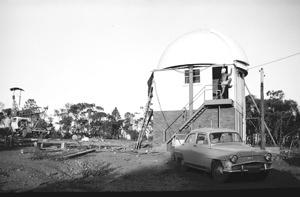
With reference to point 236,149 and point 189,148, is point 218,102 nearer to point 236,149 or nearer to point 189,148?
point 189,148

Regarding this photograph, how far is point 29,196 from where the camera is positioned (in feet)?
22.0

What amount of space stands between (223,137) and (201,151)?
112 centimetres

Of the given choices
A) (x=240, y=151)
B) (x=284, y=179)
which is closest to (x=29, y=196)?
(x=240, y=151)

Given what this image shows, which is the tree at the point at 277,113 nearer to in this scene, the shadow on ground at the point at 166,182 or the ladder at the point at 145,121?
the ladder at the point at 145,121

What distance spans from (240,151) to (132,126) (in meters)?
67.1

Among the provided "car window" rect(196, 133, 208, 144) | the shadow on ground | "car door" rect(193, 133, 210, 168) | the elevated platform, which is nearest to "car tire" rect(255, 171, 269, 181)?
the shadow on ground

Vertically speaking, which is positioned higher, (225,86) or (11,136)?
(225,86)

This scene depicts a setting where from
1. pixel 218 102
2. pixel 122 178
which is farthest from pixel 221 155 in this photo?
pixel 218 102

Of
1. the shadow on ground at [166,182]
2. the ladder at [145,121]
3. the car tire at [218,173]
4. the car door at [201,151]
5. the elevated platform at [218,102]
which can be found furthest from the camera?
the ladder at [145,121]

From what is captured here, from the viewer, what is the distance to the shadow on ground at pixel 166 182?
789cm

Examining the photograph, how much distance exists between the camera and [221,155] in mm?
8539

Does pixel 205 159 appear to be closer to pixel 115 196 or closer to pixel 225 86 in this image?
pixel 115 196

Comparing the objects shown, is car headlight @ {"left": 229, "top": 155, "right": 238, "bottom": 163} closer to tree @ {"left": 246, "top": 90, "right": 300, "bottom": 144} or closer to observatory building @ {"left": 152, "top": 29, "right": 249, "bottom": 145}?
observatory building @ {"left": 152, "top": 29, "right": 249, "bottom": 145}

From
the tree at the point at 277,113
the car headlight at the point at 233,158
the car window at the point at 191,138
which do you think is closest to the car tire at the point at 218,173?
the car headlight at the point at 233,158
